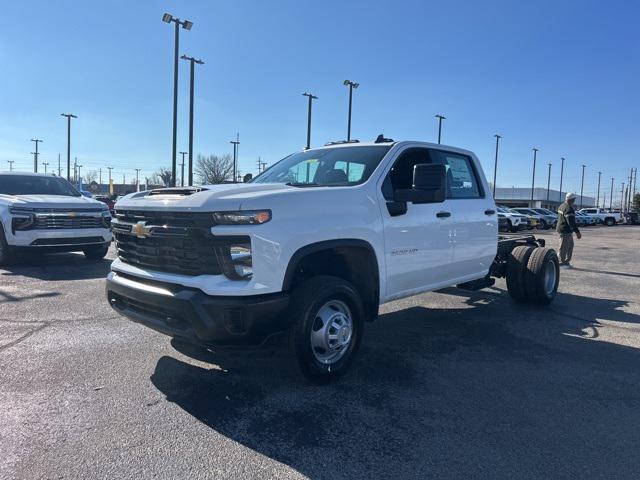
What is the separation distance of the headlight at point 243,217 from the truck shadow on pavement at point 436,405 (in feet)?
3.08

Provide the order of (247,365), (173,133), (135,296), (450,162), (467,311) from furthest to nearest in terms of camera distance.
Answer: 1. (173,133)
2. (467,311)
3. (450,162)
4. (247,365)
5. (135,296)

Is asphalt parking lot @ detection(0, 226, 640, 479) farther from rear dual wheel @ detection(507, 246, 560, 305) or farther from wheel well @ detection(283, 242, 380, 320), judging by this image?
rear dual wheel @ detection(507, 246, 560, 305)

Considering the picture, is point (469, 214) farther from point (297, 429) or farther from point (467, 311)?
point (297, 429)

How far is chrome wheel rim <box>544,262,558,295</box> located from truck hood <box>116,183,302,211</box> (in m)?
4.80

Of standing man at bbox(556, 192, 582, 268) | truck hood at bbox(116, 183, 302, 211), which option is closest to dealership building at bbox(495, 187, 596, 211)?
standing man at bbox(556, 192, 582, 268)

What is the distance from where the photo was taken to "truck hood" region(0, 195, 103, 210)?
359 inches

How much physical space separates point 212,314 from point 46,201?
7308 mm

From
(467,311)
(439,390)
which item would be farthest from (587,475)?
(467,311)

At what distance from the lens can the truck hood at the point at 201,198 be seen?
3564 millimetres

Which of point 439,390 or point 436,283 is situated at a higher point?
point 436,283

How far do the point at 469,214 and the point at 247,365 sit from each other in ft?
9.79

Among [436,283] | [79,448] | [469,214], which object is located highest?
[469,214]

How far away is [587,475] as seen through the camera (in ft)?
9.45

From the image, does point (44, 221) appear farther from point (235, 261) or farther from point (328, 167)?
point (235, 261)
